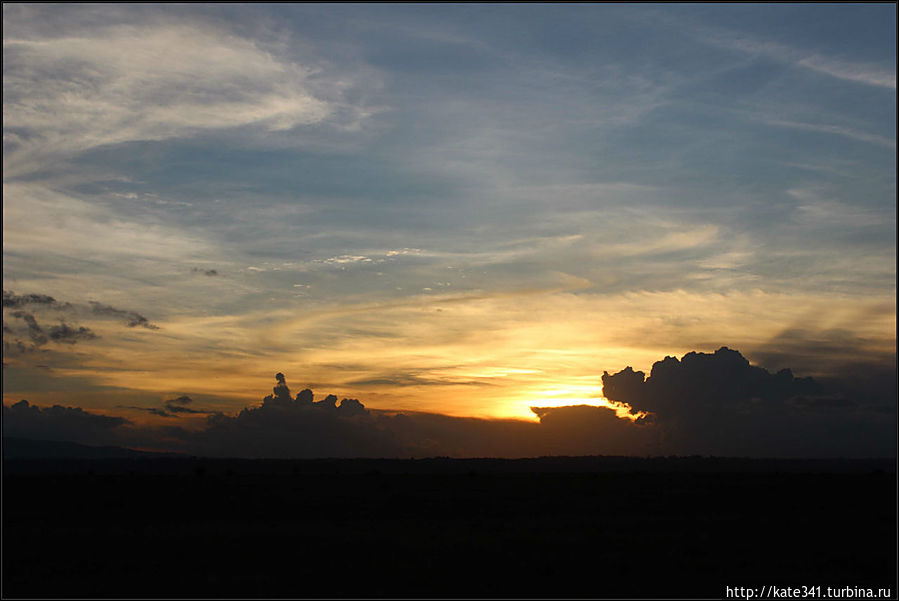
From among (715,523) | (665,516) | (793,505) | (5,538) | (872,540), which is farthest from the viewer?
(793,505)

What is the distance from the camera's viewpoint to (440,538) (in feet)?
142

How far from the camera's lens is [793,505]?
192 ft

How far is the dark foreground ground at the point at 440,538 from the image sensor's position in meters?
32.7

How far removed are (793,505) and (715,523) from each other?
13.6m

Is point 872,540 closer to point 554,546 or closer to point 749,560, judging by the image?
point 749,560

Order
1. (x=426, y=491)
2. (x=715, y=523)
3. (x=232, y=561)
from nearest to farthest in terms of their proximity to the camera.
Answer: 1. (x=232, y=561)
2. (x=715, y=523)
3. (x=426, y=491)

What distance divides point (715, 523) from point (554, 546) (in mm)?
14287

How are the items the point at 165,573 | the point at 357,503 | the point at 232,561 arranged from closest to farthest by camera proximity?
the point at 165,573, the point at 232,561, the point at 357,503

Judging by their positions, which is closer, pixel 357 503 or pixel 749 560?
pixel 749 560

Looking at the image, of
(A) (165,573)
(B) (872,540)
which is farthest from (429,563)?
(B) (872,540)

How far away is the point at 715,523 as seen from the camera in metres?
48.6

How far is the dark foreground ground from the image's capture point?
3266 cm

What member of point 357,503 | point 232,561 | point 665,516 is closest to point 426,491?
point 357,503

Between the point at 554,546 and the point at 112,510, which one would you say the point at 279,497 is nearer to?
the point at 112,510
